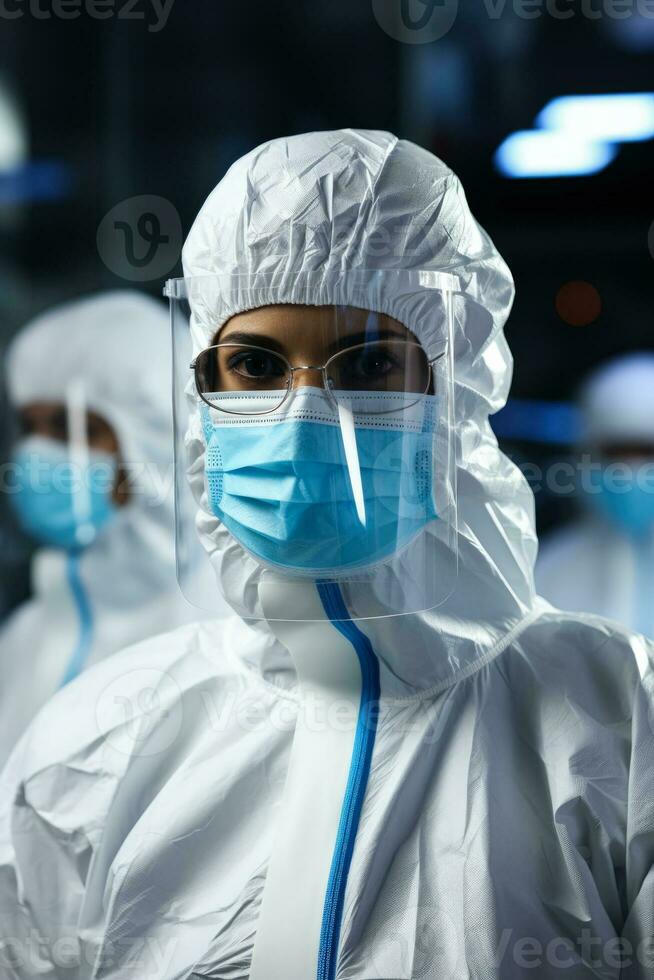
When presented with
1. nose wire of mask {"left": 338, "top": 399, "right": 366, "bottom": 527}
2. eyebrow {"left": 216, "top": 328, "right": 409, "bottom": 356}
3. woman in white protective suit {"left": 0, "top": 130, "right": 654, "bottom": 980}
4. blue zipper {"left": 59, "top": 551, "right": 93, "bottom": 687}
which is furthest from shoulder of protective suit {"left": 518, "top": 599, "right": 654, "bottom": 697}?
blue zipper {"left": 59, "top": 551, "right": 93, "bottom": 687}

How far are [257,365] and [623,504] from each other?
6.55ft

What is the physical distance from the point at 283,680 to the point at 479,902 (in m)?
0.37

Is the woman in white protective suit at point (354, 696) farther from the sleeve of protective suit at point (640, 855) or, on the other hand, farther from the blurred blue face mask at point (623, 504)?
the blurred blue face mask at point (623, 504)

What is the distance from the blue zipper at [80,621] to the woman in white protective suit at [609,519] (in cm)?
136

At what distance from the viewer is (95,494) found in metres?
2.41

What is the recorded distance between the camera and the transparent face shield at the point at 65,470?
240cm

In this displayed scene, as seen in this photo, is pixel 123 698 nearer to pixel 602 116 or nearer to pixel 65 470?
pixel 65 470

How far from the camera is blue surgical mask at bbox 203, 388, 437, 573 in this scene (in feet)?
3.35

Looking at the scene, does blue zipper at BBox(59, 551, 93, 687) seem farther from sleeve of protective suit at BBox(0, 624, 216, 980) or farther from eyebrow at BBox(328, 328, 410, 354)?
eyebrow at BBox(328, 328, 410, 354)

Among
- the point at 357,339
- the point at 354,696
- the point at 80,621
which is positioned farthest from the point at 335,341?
the point at 80,621

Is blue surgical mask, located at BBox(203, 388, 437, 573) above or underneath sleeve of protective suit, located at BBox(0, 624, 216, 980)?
above

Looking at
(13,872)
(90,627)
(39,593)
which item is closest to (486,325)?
(13,872)

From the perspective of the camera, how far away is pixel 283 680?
1.18 meters

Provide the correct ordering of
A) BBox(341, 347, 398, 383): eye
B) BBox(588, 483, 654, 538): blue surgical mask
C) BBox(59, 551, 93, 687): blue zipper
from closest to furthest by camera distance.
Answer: BBox(341, 347, 398, 383): eye < BBox(59, 551, 93, 687): blue zipper < BBox(588, 483, 654, 538): blue surgical mask
